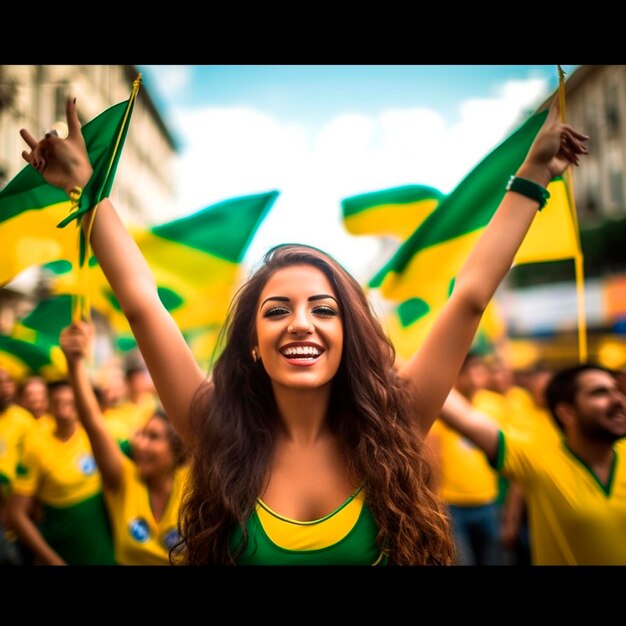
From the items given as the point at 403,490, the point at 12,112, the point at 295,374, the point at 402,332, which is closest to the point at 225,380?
the point at 295,374

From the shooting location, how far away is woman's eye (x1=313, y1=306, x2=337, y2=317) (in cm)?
177

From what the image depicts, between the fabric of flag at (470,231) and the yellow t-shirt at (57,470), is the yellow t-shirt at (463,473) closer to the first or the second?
the fabric of flag at (470,231)

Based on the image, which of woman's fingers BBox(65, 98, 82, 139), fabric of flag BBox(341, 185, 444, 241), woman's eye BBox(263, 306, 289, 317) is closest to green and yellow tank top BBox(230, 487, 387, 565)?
woman's eye BBox(263, 306, 289, 317)

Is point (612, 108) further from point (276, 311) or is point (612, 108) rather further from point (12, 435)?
point (276, 311)

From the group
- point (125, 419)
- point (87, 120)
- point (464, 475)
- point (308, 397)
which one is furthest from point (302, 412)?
point (87, 120)

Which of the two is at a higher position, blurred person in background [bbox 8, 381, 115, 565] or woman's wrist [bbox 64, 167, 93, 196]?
woman's wrist [bbox 64, 167, 93, 196]

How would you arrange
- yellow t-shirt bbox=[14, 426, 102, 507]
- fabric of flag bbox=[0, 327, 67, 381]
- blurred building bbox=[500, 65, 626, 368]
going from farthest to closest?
blurred building bbox=[500, 65, 626, 368] < fabric of flag bbox=[0, 327, 67, 381] < yellow t-shirt bbox=[14, 426, 102, 507]

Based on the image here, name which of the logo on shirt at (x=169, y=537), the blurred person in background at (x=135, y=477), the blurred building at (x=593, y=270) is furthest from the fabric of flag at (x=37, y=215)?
the blurred building at (x=593, y=270)

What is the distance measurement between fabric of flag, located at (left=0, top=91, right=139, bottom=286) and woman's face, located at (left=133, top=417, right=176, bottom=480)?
0.86 meters

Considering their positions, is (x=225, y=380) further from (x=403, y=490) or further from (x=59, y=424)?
(x=59, y=424)

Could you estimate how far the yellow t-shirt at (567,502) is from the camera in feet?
7.36

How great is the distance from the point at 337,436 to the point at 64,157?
1.20m

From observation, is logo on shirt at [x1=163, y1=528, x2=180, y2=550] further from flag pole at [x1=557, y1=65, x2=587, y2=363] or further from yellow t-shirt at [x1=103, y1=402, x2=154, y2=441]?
flag pole at [x1=557, y1=65, x2=587, y2=363]
